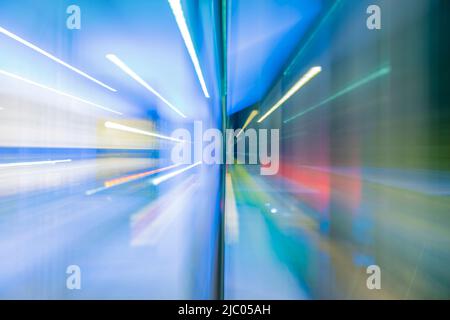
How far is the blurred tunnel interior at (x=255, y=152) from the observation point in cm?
188

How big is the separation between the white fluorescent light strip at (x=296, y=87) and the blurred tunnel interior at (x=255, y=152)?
25mm

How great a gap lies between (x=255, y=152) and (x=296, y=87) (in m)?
1.74

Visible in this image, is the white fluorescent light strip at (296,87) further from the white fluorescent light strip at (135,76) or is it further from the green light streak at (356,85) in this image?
the white fluorescent light strip at (135,76)

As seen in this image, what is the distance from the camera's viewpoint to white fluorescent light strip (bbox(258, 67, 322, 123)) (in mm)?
3806

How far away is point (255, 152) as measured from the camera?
3316mm

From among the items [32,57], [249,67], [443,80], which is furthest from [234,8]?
[32,57]

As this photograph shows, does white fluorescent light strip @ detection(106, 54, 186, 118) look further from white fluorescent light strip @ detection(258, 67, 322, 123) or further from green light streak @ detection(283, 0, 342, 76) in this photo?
green light streak @ detection(283, 0, 342, 76)

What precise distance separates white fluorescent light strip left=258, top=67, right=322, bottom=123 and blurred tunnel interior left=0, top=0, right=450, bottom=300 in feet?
0.08

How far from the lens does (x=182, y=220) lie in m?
3.01

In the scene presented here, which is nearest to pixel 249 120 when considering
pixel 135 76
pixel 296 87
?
pixel 296 87

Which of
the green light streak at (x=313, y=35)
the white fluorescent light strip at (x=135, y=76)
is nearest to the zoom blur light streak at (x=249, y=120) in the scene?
the green light streak at (x=313, y=35)

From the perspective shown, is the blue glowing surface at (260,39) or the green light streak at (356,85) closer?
the green light streak at (356,85)

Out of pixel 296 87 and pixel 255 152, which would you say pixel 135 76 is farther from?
pixel 296 87

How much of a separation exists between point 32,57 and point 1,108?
787mm
